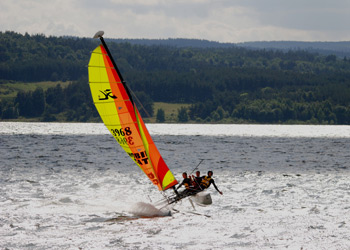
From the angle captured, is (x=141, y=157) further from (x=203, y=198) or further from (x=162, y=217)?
(x=203, y=198)

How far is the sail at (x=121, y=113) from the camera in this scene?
24359mm

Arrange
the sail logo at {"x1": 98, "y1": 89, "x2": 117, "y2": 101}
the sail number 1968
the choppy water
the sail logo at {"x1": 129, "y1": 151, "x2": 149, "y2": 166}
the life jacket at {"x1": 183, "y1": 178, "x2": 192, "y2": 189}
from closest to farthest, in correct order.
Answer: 1. the choppy water
2. the sail logo at {"x1": 98, "y1": 89, "x2": 117, "y2": 101}
3. the sail number 1968
4. the sail logo at {"x1": 129, "y1": 151, "x2": 149, "y2": 166}
5. the life jacket at {"x1": 183, "y1": 178, "x2": 192, "y2": 189}

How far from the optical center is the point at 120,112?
25141 millimetres

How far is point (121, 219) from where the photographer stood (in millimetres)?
27672

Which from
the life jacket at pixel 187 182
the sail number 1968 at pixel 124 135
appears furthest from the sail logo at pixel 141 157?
the life jacket at pixel 187 182

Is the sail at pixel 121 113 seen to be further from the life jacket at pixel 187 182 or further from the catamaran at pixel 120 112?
the life jacket at pixel 187 182

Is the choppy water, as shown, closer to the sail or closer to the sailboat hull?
the sailboat hull

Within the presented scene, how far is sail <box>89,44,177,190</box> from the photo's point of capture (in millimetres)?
24359

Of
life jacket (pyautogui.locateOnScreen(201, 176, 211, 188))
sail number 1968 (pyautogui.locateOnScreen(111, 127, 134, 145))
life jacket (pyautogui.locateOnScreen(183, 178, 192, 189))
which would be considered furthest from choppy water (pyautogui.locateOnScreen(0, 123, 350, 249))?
sail number 1968 (pyautogui.locateOnScreen(111, 127, 134, 145))

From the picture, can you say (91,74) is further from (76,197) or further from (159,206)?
(76,197)

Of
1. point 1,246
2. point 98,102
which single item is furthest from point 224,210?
point 1,246

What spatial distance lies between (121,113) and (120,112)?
68 mm

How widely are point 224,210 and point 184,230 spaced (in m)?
5.51

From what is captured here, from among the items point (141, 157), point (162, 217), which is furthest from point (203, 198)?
point (141, 157)
